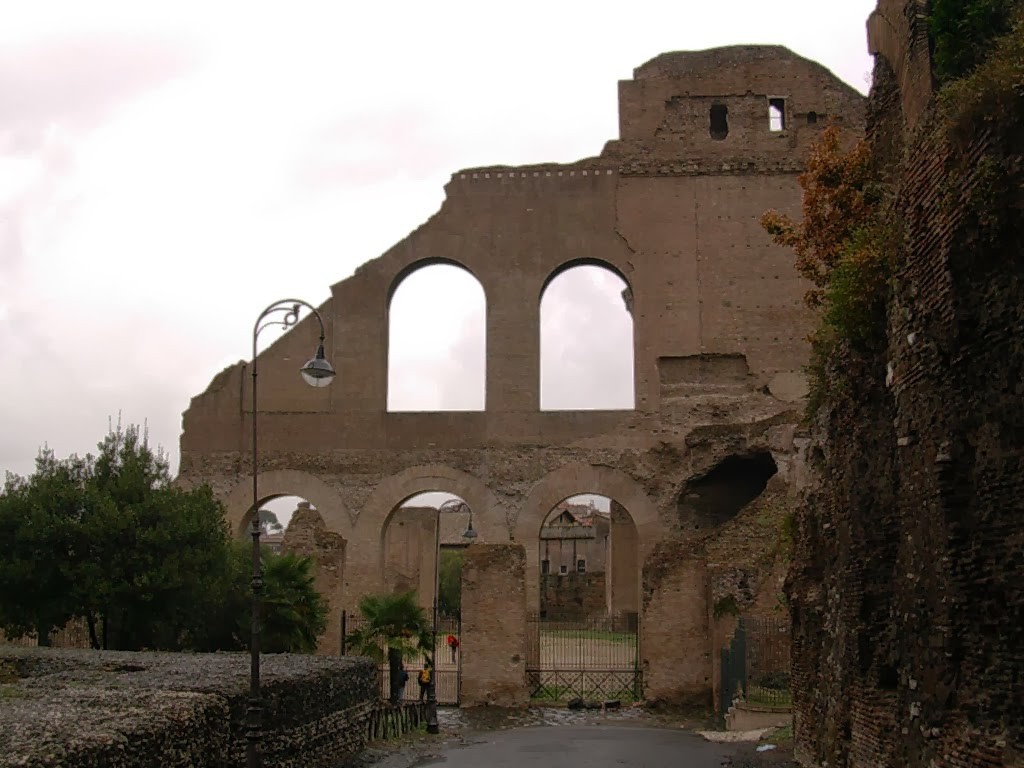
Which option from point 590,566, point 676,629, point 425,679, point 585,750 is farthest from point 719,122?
point 590,566

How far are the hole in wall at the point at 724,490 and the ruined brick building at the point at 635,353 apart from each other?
0.04 meters

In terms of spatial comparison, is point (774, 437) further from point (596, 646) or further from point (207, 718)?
point (207, 718)

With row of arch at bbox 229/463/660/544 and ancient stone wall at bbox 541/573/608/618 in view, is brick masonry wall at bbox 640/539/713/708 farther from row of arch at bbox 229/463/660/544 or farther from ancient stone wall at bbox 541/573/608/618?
ancient stone wall at bbox 541/573/608/618

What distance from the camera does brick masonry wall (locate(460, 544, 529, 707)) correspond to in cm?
1781

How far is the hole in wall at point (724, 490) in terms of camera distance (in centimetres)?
2019

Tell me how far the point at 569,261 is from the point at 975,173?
1546 cm

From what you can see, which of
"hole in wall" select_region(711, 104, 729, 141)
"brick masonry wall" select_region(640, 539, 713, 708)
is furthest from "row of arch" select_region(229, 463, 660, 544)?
"hole in wall" select_region(711, 104, 729, 141)

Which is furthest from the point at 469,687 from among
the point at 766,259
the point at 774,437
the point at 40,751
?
the point at 40,751

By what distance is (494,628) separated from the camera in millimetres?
18062

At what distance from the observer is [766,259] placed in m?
21.2

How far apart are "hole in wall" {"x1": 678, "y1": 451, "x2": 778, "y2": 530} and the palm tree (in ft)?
19.2

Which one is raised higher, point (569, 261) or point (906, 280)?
point (569, 261)

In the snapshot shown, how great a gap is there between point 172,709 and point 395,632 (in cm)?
804

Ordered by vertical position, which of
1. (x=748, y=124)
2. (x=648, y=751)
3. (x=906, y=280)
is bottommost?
(x=648, y=751)
